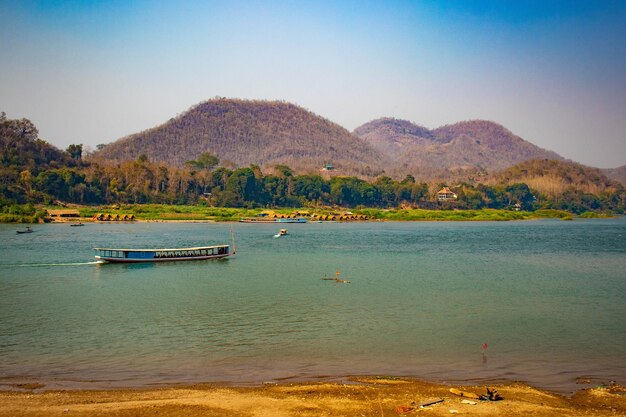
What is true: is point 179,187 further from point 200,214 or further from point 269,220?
point 269,220

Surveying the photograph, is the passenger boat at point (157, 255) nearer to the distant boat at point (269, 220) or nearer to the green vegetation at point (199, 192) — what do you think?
the green vegetation at point (199, 192)

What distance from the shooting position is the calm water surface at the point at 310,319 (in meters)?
17.8

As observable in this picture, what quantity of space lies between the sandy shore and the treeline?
3895 inches

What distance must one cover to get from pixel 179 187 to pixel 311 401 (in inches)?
5021

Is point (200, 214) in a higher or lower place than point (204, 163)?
lower

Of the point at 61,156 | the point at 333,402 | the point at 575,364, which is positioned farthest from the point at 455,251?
the point at 61,156

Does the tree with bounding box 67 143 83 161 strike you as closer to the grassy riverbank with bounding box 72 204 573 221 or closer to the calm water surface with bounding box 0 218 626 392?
the grassy riverbank with bounding box 72 204 573 221

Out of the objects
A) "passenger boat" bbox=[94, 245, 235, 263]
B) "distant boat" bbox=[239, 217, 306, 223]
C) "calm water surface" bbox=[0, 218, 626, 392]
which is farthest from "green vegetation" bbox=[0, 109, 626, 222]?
"calm water surface" bbox=[0, 218, 626, 392]

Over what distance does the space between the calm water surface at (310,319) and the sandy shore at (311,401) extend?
1140mm

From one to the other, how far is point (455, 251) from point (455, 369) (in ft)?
132

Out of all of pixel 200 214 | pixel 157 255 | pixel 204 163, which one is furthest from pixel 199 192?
pixel 157 255

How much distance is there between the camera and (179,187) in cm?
13688

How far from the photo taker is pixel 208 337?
856 inches

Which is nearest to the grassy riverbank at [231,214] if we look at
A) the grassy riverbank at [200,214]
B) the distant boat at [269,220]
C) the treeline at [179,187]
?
the grassy riverbank at [200,214]
